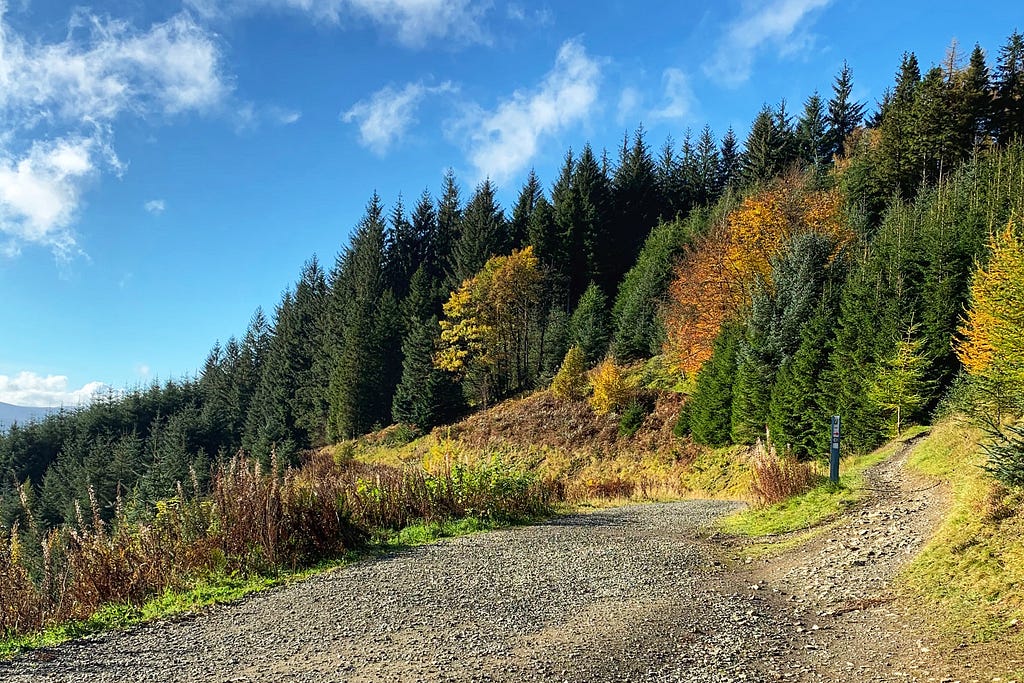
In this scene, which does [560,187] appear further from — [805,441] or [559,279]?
[805,441]

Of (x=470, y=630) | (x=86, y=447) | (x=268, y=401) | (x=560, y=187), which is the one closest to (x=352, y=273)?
(x=268, y=401)

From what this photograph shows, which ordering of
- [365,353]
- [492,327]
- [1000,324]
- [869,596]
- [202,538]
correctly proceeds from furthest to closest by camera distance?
1. [365,353]
2. [492,327]
3. [1000,324]
4. [202,538]
5. [869,596]

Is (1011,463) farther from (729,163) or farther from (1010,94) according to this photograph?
(729,163)

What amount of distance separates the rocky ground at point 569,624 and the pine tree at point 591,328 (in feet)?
127

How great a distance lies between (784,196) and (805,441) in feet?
55.6

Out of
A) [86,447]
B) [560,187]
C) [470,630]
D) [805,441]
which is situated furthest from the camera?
[86,447]

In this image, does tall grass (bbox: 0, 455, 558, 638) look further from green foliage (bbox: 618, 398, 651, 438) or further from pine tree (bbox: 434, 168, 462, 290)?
pine tree (bbox: 434, 168, 462, 290)

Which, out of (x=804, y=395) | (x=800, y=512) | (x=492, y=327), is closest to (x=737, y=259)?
(x=804, y=395)

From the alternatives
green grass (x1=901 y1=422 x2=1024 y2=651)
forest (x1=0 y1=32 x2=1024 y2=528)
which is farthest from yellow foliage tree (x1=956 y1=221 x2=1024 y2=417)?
green grass (x1=901 y1=422 x2=1024 y2=651)

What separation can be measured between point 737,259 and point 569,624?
3193cm

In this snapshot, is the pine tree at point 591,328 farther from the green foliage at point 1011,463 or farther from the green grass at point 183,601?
the green foliage at point 1011,463

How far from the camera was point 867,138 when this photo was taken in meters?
57.2

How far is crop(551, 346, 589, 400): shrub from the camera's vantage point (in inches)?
1671

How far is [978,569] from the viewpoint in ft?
19.1
